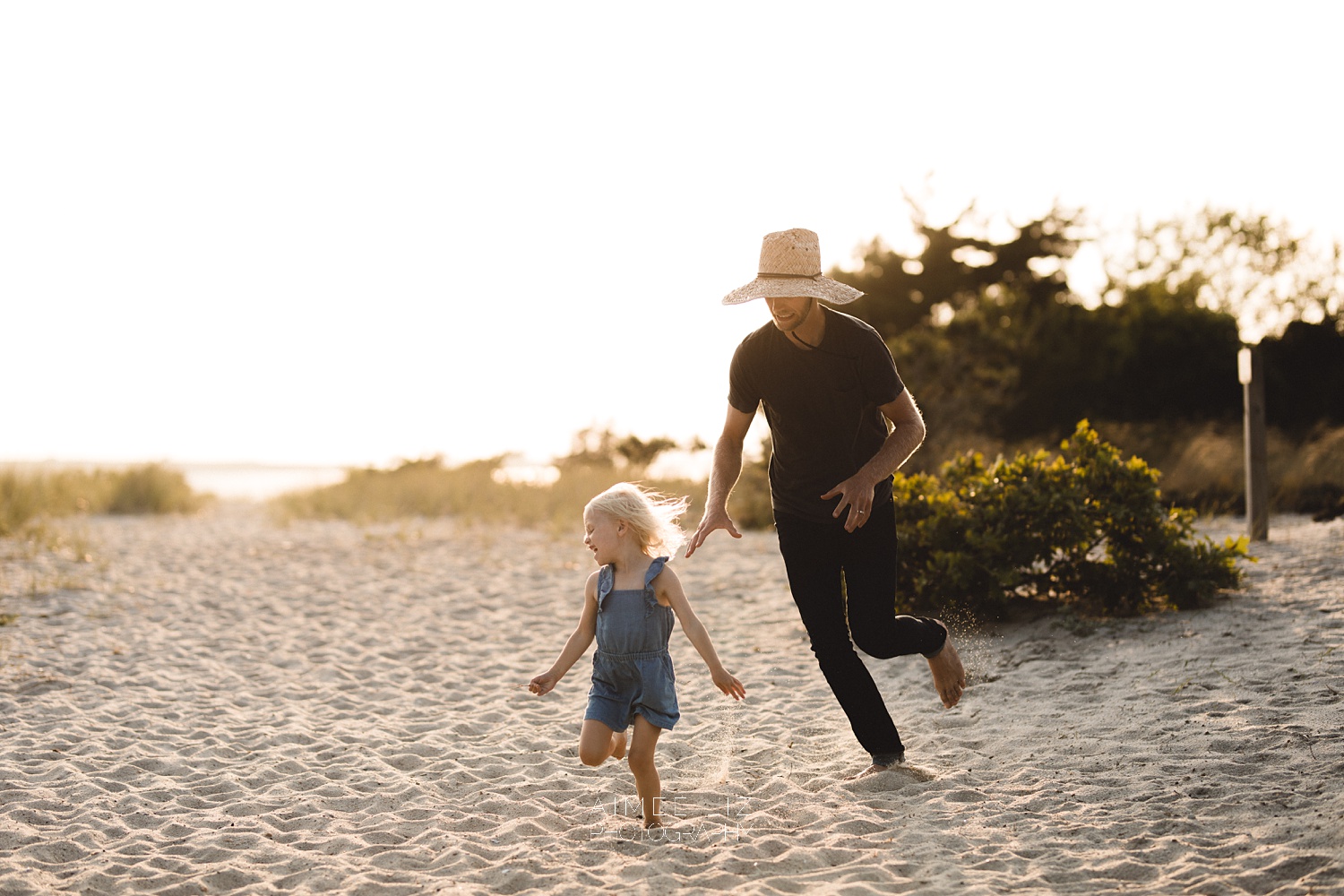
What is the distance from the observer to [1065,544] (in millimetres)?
7305

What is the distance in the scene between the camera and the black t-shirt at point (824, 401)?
13.5 ft

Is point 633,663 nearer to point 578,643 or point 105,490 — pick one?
point 578,643

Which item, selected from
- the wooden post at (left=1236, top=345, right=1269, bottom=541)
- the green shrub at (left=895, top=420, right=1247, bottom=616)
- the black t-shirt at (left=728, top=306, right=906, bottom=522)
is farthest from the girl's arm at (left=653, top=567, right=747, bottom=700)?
the wooden post at (left=1236, top=345, right=1269, bottom=541)

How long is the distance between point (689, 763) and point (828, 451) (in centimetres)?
185

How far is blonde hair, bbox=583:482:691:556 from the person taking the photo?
4.00 m

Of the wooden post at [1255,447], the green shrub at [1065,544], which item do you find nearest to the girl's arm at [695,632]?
the green shrub at [1065,544]

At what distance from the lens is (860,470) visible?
13.1ft

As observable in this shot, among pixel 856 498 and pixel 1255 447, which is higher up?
pixel 1255 447

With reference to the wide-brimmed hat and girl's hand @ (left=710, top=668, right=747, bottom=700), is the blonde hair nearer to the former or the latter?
girl's hand @ (left=710, top=668, right=747, bottom=700)

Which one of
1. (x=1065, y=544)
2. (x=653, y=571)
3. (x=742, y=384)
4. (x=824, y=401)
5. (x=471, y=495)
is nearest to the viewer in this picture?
(x=653, y=571)

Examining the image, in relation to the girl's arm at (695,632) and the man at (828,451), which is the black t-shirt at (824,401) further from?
the girl's arm at (695,632)

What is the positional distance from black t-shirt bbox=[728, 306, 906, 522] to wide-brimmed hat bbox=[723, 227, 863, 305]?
0.16 metres

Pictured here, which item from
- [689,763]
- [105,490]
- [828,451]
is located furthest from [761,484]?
[105,490]

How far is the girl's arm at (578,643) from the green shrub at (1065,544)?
3.85 metres
